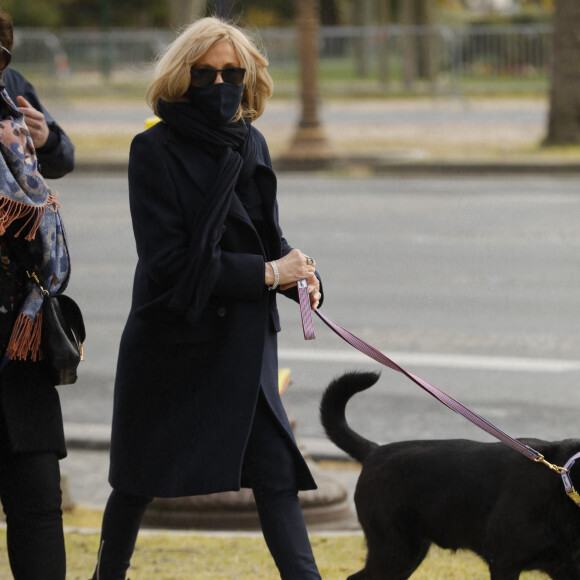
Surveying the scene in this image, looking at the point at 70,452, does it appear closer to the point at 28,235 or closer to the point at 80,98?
the point at 28,235

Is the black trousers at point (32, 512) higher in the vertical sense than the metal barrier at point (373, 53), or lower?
higher

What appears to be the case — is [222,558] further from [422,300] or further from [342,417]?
[422,300]

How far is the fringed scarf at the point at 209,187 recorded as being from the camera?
324cm

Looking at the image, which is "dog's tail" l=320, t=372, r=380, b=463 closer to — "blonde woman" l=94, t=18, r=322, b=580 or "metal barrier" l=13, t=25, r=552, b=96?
"blonde woman" l=94, t=18, r=322, b=580

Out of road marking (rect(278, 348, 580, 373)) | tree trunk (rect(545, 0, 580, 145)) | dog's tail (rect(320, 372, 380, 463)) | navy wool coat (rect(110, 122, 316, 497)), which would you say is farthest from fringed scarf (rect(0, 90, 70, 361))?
tree trunk (rect(545, 0, 580, 145))

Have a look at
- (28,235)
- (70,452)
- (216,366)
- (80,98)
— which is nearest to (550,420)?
(70,452)

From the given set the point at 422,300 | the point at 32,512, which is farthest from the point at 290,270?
the point at 422,300

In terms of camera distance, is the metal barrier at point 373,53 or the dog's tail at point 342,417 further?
the metal barrier at point 373,53

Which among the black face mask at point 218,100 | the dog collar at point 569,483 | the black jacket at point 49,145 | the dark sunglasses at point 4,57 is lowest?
the dog collar at point 569,483

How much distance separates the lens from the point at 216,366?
3.39m

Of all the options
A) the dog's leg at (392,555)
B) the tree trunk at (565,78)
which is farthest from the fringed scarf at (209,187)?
the tree trunk at (565,78)

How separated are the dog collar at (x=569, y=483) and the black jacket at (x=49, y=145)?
5.95 ft

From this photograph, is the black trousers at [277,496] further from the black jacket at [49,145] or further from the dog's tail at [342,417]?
the black jacket at [49,145]

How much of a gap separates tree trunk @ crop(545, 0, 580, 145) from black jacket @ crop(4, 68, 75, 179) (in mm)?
16144
